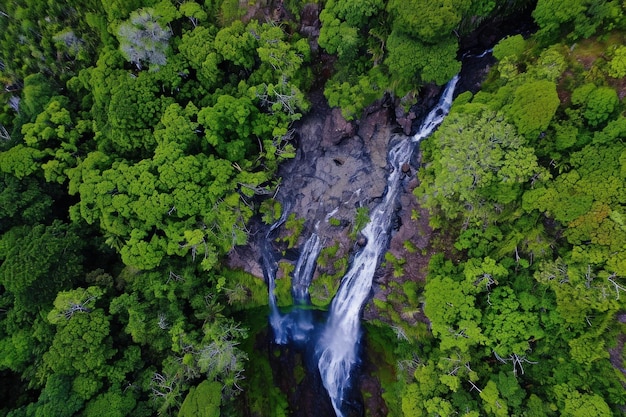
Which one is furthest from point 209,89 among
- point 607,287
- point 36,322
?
point 607,287

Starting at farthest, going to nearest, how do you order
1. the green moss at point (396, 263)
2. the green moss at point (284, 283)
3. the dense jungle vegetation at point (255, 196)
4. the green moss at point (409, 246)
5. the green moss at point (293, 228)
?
the green moss at point (284, 283) < the green moss at point (293, 228) < the green moss at point (396, 263) < the green moss at point (409, 246) < the dense jungle vegetation at point (255, 196)

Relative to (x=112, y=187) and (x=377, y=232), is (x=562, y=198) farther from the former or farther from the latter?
(x=112, y=187)

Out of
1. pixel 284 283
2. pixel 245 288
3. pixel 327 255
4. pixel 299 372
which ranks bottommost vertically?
pixel 299 372

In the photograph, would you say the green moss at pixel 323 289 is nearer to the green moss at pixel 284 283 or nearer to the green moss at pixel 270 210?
the green moss at pixel 284 283

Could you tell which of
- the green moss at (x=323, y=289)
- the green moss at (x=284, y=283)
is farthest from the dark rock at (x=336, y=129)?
the green moss at (x=323, y=289)

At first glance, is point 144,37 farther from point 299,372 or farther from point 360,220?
point 299,372

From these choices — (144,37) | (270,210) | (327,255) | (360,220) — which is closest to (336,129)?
(360,220)

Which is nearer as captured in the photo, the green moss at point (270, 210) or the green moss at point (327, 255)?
the green moss at point (327, 255)
